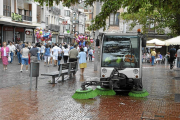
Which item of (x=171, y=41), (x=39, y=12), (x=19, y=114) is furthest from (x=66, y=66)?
(x=39, y=12)

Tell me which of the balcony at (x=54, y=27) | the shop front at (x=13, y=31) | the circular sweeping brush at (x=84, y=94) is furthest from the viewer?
the balcony at (x=54, y=27)

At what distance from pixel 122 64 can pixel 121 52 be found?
1.50ft

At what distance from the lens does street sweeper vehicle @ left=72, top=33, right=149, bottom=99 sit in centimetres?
1052

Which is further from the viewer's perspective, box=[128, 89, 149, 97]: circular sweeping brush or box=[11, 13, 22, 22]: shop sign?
box=[11, 13, 22, 22]: shop sign

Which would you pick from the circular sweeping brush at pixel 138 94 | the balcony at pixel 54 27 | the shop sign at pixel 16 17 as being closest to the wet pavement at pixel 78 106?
the circular sweeping brush at pixel 138 94

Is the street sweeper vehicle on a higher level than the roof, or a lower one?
lower

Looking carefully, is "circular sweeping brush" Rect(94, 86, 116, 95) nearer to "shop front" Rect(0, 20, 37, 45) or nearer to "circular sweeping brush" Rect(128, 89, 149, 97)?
"circular sweeping brush" Rect(128, 89, 149, 97)

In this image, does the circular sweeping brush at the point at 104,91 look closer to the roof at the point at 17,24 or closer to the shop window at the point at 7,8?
the roof at the point at 17,24

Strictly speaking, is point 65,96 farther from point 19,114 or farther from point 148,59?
point 148,59

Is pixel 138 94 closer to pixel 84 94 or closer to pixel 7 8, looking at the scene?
pixel 84 94

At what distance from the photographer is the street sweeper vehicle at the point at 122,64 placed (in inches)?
414

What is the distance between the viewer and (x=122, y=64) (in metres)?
11.0

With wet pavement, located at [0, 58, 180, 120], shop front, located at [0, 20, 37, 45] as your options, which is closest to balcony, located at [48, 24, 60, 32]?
shop front, located at [0, 20, 37, 45]

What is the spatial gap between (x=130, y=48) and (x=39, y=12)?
34.8 metres
